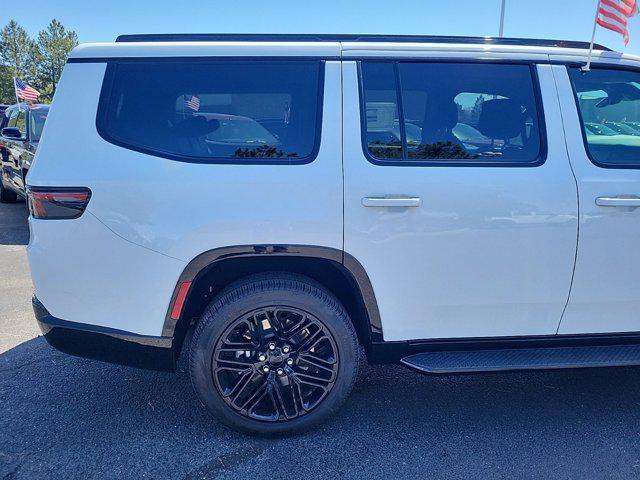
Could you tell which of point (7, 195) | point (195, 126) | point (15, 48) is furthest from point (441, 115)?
point (15, 48)

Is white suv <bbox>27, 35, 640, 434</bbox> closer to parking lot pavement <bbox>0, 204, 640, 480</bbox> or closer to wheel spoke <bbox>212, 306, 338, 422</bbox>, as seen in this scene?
wheel spoke <bbox>212, 306, 338, 422</bbox>

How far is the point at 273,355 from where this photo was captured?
2537 millimetres

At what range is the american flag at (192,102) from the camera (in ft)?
7.91

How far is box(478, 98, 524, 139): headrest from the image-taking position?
2535 mm

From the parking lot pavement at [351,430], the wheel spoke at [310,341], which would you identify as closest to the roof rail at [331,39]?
the wheel spoke at [310,341]

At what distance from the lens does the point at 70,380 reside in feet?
10.2

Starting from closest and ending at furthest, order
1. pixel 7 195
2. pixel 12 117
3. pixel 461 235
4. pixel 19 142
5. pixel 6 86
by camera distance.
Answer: pixel 461 235 < pixel 19 142 < pixel 12 117 < pixel 7 195 < pixel 6 86

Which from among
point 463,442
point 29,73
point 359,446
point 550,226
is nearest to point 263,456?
point 359,446

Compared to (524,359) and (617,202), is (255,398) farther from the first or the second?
(617,202)

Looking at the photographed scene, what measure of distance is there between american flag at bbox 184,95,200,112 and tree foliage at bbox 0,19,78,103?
2348 inches

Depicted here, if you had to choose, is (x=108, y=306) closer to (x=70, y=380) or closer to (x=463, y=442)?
(x=70, y=380)

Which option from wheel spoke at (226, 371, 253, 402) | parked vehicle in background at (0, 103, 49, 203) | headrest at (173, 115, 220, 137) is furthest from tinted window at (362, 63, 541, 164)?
parked vehicle in background at (0, 103, 49, 203)

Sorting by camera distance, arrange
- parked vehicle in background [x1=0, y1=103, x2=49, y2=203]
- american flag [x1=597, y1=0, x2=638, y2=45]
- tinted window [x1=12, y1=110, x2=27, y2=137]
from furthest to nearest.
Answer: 1. tinted window [x1=12, y1=110, x2=27, y2=137]
2. parked vehicle in background [x1=0, y1=103, x2=49, y2=203]
3. american flag [x1=597, y1=0, x2=638, y2=45]

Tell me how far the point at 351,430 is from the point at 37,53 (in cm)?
6579
